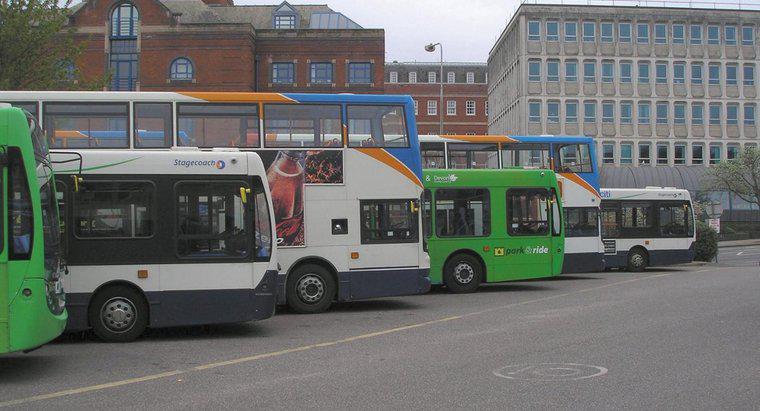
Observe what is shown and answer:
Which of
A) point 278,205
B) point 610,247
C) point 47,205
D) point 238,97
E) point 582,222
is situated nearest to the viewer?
point 47,205

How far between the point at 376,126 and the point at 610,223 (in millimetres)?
14801

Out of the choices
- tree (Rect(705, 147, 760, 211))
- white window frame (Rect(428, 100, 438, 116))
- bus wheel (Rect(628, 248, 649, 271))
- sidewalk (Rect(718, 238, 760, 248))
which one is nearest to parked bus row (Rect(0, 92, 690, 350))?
bus wheel (Rect(628, 248, 649, 271))

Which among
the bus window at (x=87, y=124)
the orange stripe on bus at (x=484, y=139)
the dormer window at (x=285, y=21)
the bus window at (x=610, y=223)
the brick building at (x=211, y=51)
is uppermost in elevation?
the dormer window at (x=285, y=21)

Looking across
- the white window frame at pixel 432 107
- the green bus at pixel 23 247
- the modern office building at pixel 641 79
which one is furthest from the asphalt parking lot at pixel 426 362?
the white window frame at pixel 432 107

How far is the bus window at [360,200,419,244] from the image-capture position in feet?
49.6

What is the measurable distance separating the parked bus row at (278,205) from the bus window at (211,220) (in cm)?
2

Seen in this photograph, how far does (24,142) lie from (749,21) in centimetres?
7414

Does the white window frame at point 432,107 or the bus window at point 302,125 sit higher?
the white window frame at point 432,107

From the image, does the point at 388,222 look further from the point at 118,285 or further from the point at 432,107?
the point at 432,107

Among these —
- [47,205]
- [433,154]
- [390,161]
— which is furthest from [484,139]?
[47,205]

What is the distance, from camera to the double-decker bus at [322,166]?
1380 centimetres

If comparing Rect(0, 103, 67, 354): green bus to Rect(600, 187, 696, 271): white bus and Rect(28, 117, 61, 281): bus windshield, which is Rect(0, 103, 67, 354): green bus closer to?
Rect(28, 117, 61, 281): bus windshield

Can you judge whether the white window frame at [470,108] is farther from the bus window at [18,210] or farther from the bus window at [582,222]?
the bus window at [18,210]

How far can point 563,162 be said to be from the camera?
22516 mm
